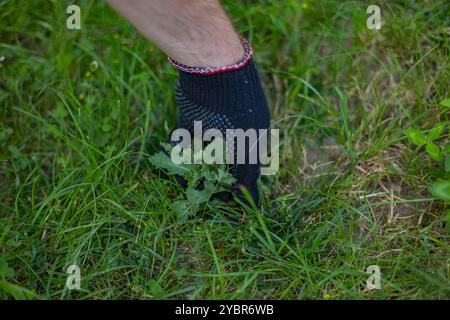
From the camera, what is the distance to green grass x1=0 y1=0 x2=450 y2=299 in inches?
56.5

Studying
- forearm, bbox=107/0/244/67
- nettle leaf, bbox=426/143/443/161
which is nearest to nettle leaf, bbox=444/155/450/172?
nettle leaf, bbox=426/143/443/161

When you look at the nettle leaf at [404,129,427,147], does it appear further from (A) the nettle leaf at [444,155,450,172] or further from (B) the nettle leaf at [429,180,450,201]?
(B) the nettle leaf at [429,180,450,201]

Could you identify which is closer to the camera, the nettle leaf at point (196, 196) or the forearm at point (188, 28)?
the forearm at point (188, 28)

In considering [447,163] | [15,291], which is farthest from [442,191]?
[15,291]

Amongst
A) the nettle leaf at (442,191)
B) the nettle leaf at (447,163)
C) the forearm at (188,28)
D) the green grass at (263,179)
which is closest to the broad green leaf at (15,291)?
the green grass at (263,179)

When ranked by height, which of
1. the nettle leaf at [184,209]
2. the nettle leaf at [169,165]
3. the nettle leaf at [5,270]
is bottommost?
the nettle leaf at [5,270]

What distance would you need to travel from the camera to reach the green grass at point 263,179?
1.43 m

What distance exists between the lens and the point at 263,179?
5.56 feet

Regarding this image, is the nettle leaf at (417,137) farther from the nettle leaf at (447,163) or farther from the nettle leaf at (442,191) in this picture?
the nettle leaf at (442,191)

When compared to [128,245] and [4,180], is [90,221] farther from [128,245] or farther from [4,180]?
[4,180]

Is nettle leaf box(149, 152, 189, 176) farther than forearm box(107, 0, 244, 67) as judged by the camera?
Yes

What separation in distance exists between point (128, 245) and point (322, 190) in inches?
25.4

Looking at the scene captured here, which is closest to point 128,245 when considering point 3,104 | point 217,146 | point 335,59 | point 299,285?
point 217,146

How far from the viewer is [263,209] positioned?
1590 millimetres
